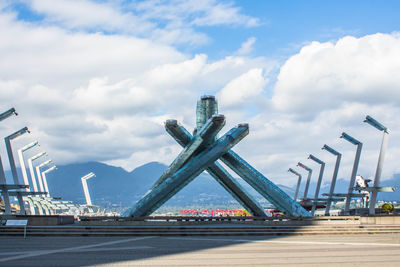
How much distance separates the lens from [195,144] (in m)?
34.8

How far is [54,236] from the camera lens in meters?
26.1

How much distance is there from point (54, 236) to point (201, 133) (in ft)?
43.5

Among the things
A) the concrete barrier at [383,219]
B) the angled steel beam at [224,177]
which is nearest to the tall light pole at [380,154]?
the concrete barrier at [383,219]

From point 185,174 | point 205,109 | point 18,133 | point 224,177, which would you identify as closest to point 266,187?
point 224,177

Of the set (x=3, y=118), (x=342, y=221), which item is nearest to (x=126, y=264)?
(x=342, y=221)

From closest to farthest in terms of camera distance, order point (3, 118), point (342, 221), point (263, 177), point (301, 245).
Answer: point (301, 245) < point (342, 221) < point (263, 177) < point (3, 118)

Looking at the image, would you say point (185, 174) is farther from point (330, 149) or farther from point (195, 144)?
point (330, 149)

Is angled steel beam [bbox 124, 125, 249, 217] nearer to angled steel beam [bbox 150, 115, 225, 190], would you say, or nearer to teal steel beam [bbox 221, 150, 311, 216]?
angled steel beam [bbox 150, 115, 225, 190]

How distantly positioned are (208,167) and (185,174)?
313 centimetres

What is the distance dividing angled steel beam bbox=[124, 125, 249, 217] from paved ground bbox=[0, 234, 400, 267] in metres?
12.9

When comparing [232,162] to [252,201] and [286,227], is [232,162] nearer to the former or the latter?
[252,201]

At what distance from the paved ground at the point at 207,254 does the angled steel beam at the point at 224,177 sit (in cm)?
1514

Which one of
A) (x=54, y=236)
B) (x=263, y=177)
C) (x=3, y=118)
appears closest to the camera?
(x=54, y=236)

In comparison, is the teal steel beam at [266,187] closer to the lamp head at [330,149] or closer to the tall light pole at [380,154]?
the tall light pole at [380,154]
